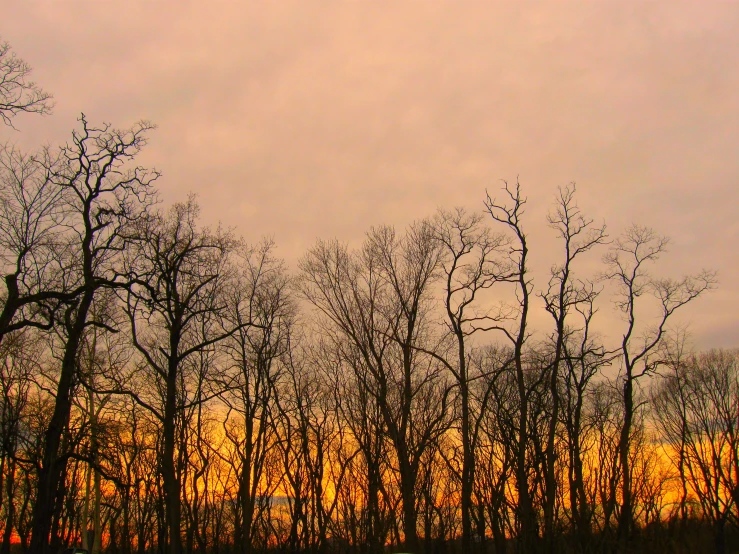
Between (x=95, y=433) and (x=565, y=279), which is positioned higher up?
(x=565, y=279)

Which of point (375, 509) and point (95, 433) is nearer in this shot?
point (95, 433)

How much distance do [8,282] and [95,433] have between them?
8.48m

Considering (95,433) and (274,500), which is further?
(274,500)

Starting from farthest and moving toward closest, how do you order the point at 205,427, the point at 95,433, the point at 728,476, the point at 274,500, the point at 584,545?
the point at 274,500 → the point at 728,476 → the point at 205,427 → the point at 584,545 → the point at 95,433

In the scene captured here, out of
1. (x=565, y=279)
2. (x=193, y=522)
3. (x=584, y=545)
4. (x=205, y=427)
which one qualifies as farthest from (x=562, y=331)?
(x=193, y=522)

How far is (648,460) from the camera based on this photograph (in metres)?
42.9

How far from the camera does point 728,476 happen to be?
40500 mm

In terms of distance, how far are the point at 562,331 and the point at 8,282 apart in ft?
77.4

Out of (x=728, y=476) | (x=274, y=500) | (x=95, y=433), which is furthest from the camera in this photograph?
(x=274, y=500)

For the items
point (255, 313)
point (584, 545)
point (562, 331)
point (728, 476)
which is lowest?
point (584, 545)

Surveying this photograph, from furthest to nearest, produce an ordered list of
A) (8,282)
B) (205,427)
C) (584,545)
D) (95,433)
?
(205,427), (584,545), (95,433), (8,282)

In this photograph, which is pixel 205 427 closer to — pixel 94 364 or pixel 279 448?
pixel 279 448

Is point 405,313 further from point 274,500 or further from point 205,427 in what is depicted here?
point 274,500

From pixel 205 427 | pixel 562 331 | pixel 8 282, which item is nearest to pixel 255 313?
pixel 205 427
